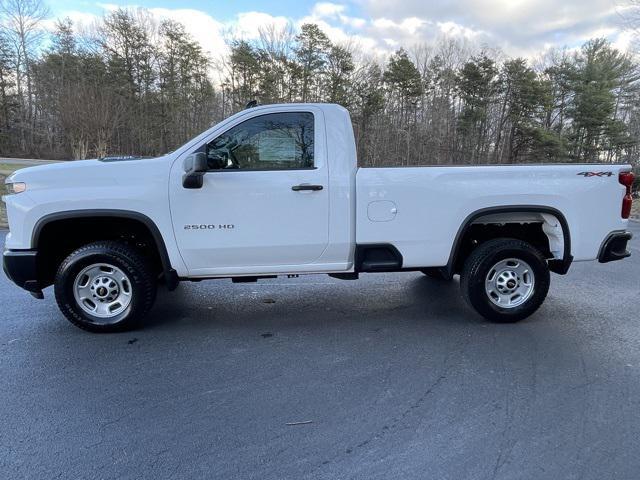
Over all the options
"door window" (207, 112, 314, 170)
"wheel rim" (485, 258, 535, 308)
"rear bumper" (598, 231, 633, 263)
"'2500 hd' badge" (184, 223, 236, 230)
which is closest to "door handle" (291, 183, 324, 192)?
"door window" (207, 112, 314, 170)

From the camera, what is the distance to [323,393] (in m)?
3.13

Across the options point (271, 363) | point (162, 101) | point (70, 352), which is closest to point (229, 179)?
point (271, 363)

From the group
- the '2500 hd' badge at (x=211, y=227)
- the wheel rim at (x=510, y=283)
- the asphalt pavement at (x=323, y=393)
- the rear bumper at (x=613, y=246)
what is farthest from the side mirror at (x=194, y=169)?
the rear bumper at (x=613, y=246)

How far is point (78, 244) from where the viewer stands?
4.45m

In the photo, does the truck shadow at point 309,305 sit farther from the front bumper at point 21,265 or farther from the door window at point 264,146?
the door window at point 264,146

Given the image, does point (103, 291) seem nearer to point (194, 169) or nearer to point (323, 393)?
point (194, 169)

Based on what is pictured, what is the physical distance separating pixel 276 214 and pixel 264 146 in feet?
2.13

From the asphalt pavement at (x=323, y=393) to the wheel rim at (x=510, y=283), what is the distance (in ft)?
0.90

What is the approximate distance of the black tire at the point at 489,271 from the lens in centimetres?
437

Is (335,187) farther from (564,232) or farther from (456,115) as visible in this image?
(456,115)

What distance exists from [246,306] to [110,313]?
1440 mm

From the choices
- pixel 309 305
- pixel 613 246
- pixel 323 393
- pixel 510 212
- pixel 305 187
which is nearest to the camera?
pixel 323 393

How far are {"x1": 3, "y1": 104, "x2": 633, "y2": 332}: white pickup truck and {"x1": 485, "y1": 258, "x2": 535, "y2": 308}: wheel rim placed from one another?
0.03 metres

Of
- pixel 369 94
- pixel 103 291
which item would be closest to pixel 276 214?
pixel 103 291
